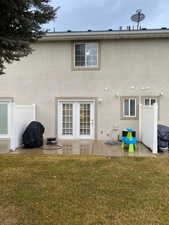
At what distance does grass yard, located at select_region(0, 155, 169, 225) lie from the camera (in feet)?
10.2

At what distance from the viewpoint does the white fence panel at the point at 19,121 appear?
7934 mm

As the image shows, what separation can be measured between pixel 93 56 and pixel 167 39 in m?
3.92

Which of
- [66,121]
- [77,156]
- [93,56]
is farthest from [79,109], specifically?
[77,156]

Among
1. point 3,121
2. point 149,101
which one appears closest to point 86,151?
point 149,101

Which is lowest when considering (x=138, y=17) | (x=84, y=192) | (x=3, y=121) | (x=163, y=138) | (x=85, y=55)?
(x=84, y=192)

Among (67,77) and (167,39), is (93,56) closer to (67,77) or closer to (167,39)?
(67,77)

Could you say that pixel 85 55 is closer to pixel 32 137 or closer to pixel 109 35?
pixel 109 35

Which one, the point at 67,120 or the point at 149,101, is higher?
the point at 149,101

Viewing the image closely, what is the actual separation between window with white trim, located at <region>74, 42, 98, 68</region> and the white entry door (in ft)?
6.82

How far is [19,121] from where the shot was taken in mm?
8516

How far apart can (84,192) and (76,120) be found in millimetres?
6592

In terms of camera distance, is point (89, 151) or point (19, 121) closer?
point (89, 151)

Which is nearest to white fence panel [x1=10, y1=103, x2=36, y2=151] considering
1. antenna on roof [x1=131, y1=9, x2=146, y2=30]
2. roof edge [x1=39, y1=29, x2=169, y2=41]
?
roof edge [x1=39, y1=29, x2=169, y2=41]

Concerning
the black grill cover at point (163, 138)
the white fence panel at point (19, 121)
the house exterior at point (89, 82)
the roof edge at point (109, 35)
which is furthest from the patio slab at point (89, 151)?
the roof edge at point (109, 35)
